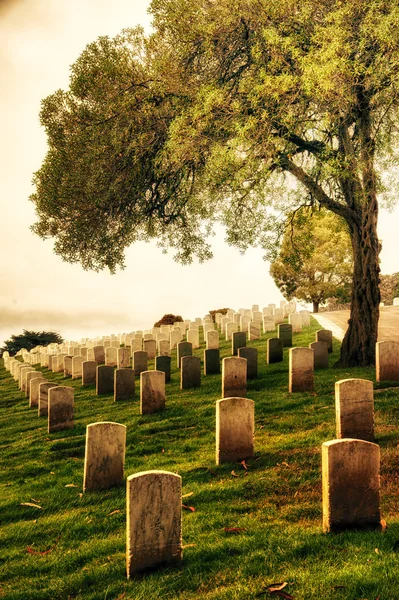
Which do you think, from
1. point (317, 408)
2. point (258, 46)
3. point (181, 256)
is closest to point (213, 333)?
point (181, 256)

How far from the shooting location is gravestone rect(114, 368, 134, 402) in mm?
11930

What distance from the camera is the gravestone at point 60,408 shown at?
9.86m

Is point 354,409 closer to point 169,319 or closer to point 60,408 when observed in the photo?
point 60,408

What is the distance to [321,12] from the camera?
12.2m

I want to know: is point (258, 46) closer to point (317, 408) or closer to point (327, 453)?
point (317, 408)

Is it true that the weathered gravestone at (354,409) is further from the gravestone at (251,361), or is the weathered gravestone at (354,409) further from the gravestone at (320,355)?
the gravestone at (320,355)

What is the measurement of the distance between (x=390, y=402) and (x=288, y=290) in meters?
32.7

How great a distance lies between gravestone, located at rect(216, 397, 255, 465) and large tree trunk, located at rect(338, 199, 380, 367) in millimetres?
→ 6651

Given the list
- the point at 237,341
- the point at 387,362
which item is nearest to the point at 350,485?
the point at 387,362

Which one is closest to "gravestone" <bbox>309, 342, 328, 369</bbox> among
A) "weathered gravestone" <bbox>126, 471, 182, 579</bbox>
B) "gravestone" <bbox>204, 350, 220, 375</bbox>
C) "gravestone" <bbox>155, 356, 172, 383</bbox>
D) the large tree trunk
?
the large tree trunk

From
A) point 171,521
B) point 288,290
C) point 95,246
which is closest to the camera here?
point 171,521

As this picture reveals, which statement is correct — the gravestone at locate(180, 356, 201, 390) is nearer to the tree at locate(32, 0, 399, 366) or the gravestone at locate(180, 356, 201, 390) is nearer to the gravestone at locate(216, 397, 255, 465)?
the tree at locate(32, 0, 399, 366)

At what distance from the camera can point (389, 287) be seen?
44.9m

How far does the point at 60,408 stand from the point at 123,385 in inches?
89.3
